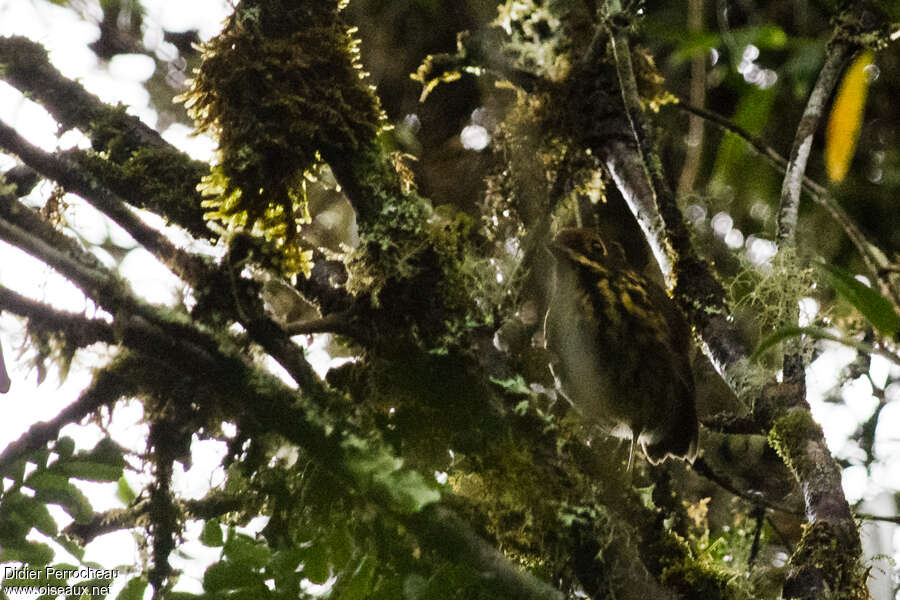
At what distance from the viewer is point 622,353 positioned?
54.1 inches

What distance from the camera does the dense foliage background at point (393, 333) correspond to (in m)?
1.21

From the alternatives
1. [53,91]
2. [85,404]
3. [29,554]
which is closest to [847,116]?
[85,404]

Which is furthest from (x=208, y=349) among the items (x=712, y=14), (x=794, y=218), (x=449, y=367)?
(x=712, y=14)

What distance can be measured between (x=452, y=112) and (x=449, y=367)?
1394 millimetres

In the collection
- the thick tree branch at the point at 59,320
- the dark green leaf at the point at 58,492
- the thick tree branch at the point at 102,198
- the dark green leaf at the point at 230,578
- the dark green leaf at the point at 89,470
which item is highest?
the thick tree branch at the point at 102,198

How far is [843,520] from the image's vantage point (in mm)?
1131

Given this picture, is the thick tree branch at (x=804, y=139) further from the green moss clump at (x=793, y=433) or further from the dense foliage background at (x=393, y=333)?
the green moss clump at (x=793, y=433)

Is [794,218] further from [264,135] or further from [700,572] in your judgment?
[264,135]

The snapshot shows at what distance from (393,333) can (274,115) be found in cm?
51


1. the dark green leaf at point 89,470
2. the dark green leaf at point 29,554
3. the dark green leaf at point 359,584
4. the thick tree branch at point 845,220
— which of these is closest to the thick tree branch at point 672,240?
the thick tree branch at point 845,220

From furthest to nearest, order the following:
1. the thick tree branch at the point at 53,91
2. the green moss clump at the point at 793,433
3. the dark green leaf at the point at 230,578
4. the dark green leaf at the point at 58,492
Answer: the thick tree branch at the point at 53,91 < the dark green leaf at the point at 58,492 < the dark green leaf at the point at 230,578 < the green moss clump at the point at 793,433

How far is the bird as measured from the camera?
1360 mm

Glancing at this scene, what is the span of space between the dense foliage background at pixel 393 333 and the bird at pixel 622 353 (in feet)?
0.14

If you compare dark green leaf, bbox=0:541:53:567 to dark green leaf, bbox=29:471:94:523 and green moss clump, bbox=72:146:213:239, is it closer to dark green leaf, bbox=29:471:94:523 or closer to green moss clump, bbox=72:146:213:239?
dark green leaf, bbox=29:471:94:523
